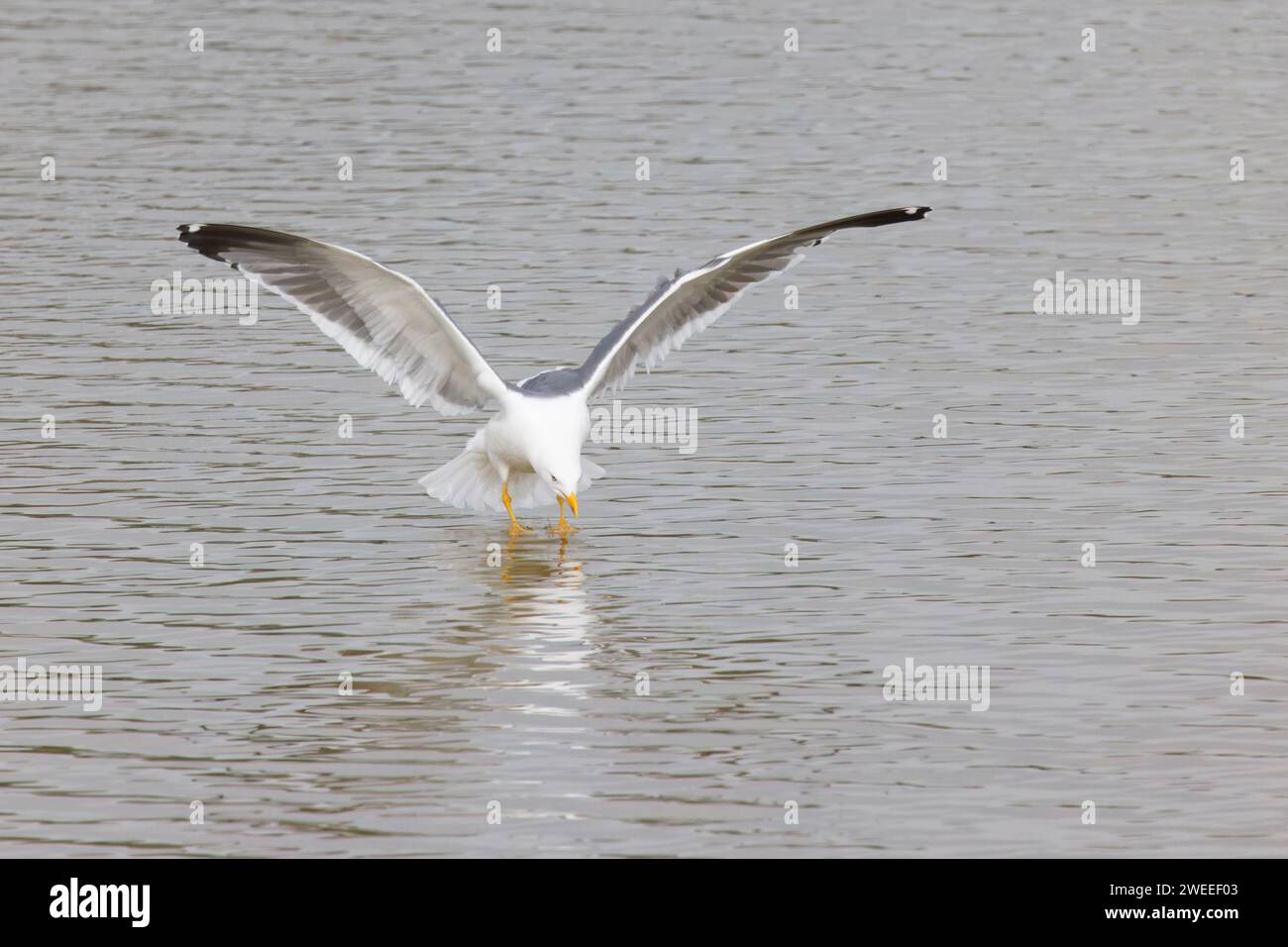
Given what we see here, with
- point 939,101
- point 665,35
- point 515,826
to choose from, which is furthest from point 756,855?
point 665,35

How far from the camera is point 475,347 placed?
12.6 metres

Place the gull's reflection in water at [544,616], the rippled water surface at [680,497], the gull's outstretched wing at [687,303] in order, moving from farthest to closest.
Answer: the gull's outstretched wing at [687,303]
the gull's reflection in water at [544,616]
the rippled water surface at [680,497]

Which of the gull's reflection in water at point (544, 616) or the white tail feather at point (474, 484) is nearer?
the gull's reflection in water at point (544, 616)

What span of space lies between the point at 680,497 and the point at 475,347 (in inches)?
59.9

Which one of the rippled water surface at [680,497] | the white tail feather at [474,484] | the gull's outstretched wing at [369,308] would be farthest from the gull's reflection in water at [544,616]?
the gull's outstretched wing at [369,308]

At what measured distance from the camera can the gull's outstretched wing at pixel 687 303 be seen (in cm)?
1244

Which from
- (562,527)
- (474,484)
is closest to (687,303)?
(562,527)

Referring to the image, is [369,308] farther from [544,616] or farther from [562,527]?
[544,616]

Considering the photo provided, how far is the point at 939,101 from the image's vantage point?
26.2 meters

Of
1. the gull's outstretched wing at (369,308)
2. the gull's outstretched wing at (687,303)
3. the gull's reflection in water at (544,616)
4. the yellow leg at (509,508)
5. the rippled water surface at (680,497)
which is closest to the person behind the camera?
the rippled water surface at (680,497)

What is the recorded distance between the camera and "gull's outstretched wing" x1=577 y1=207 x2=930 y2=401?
12.4m

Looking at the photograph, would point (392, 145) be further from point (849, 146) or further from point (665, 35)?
point (665, 35)

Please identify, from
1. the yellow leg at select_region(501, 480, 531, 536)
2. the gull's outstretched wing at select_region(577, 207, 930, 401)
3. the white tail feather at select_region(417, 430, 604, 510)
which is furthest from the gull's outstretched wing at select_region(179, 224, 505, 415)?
the gull's outstretched wing at select_region(577, 207, 930, 401)

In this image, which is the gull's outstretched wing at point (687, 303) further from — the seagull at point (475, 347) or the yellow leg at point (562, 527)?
the yellow leg at point (562, 527)
